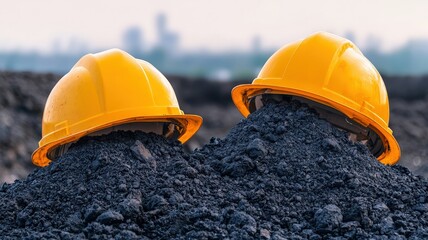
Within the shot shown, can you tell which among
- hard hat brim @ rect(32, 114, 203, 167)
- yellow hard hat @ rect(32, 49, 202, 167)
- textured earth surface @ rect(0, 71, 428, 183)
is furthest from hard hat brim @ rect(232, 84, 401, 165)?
textured earth surface @ rect(0, 71, 428, 183)

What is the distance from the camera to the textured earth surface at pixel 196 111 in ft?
45.1

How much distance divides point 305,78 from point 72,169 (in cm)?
206

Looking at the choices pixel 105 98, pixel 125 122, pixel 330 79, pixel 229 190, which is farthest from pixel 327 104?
pixel 105 98

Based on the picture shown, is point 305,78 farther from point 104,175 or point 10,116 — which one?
point 10,116

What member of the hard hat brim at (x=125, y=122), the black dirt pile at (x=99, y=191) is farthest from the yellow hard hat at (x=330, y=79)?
the black dirt pile at (x=99, y=191)

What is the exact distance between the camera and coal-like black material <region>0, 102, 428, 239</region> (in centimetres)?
520

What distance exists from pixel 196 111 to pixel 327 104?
15.0 m

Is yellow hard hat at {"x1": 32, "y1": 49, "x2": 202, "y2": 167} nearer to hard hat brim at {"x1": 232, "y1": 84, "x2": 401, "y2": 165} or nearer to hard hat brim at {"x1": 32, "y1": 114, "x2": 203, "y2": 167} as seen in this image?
hard hat brim at {"x1": 32, "y1": 114, "x2": 203, "y2": 167}

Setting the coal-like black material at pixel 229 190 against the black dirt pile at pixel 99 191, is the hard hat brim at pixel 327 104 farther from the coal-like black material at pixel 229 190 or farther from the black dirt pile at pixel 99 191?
the black dirt pile at pixel 99 191

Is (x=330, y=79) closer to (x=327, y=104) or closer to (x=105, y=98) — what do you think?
(x=327, y=104)

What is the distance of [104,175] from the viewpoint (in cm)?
576

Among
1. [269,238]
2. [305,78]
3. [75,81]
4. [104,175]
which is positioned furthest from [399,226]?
[75,81]

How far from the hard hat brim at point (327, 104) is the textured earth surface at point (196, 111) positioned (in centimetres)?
255

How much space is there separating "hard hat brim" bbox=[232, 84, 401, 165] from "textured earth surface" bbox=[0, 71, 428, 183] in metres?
2.55
